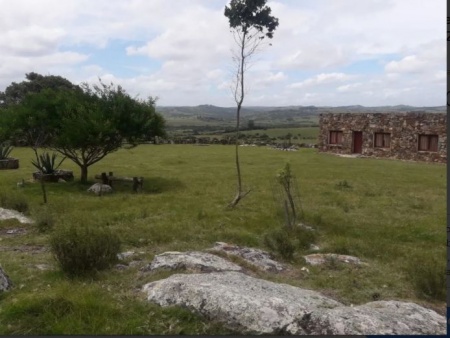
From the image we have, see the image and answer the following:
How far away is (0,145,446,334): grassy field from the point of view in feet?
18.2

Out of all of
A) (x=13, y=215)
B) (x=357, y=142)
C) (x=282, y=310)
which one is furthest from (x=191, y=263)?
(x=357, y=142)

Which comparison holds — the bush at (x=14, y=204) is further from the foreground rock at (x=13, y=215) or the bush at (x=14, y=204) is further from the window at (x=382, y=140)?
the window at (x=382, y=140)

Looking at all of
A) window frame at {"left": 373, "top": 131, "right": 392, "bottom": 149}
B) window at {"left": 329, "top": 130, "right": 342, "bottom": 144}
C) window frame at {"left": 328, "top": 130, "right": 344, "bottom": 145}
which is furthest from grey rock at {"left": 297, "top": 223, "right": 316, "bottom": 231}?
window at {"left": 329, "top": 130, "right": 342, "bottom": 144}

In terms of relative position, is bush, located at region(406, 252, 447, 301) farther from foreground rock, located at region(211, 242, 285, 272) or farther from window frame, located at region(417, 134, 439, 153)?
window frame, located at region(417, 134, 439, 153)

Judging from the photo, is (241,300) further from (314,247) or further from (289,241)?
(314,247)

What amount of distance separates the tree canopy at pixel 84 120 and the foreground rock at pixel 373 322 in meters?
14.5

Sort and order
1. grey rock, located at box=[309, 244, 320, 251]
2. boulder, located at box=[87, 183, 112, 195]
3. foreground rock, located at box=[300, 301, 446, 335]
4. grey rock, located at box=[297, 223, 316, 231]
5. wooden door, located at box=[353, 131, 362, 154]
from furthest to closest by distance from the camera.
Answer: wooden door, located at box=[353, 131, 362, 154] → boulder, located at box=[87, 183, 112, 195] → grey rock, located at box=[297, 223, 316, 231] → grey rock, located at box=[309, 244, 320, 251] → foreground rock, located at box=[300, 301, 446, 335]

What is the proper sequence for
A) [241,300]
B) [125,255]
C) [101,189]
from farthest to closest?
[101,189], [125,255], [241,300]

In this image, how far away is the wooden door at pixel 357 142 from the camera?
37.3m

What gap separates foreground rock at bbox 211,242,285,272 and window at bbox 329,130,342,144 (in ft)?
101

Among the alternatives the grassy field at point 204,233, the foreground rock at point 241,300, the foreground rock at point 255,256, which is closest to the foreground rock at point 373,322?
the foreground rock at point 241,300

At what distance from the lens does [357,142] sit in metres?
37.5

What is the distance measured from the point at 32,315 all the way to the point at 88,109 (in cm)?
1486

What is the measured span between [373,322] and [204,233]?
6.23m
